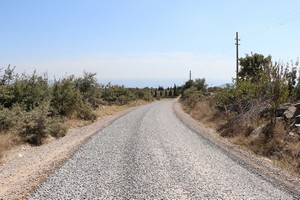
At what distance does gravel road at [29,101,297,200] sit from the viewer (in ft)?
21.2

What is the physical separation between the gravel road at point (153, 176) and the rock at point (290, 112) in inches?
157

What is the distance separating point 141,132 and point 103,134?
1798 millimetres

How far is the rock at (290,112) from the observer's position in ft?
44.7

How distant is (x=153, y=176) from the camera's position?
7691mm

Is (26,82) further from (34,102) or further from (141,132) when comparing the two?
(141,132)

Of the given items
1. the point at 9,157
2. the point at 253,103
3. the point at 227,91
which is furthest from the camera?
the point at 227,91

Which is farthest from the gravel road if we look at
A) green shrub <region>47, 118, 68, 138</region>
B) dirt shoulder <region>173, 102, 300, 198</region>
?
green shrub <region>47, 118, 68, 138</region>

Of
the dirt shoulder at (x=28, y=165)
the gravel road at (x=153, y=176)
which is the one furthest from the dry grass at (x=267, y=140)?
the dirt shoulder at (x=28, y=165)

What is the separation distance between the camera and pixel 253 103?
16.0m

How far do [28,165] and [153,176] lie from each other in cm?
389

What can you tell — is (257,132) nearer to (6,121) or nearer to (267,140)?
(267,140)

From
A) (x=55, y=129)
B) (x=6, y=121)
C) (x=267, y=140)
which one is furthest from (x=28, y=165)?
(x=267, y=140)

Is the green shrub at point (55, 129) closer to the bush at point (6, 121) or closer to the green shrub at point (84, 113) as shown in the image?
the bush at point (6, 121)

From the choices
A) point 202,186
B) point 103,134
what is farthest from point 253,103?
point 202,186
